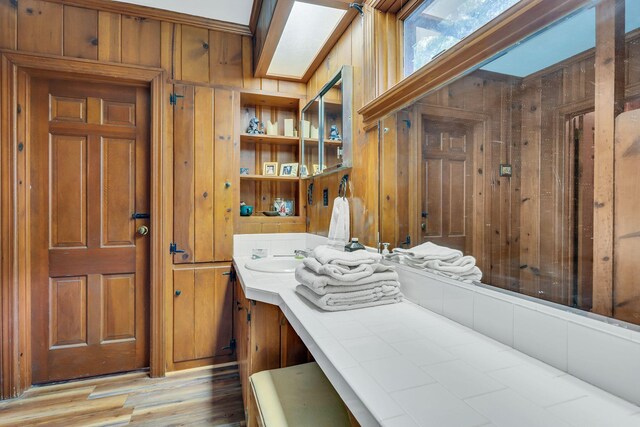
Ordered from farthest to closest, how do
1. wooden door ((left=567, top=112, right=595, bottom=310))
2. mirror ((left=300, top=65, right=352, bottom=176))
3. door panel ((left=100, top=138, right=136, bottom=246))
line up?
door panel ((left=100, top=138, right=136, bottom=246)) < mirror ((left=300, top=65, right=352, bottom=176)) < wooden door ((left=567, top=112, right=595, bottom=310))

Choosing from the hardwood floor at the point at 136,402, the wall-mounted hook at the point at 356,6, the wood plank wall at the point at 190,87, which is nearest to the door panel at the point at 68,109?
the wood plank wall at the point at 190,87

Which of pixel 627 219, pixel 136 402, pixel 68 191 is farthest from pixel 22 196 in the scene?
pixel 627 219

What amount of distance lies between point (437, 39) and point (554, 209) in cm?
94

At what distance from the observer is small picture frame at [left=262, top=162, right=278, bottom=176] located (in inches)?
102

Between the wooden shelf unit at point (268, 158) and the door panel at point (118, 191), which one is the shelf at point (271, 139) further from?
the door panel at point (118, 191)

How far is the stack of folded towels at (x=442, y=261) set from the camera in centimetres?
101

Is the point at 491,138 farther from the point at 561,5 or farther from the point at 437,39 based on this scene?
the point at 437,39

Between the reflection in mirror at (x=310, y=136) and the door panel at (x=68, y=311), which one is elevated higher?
the reflection in mirror at (x=310, y=136)

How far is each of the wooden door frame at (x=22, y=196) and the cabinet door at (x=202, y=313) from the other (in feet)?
0.39

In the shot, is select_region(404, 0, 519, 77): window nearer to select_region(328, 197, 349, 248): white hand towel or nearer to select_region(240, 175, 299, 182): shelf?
select_region(328, 197, 349, 248): white hand towel

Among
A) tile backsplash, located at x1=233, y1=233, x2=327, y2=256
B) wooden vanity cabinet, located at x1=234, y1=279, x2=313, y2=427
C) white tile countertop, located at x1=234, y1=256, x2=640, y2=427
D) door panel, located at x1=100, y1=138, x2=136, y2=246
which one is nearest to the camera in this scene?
white tile countertop, located at x1=234, y1=256, x2=640, y2=427

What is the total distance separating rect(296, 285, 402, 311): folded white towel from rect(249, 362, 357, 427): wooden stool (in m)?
0.28

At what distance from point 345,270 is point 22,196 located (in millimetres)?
2105

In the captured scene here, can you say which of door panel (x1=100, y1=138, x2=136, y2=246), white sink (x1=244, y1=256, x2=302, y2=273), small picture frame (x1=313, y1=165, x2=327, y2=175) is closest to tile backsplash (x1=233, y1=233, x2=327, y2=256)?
white sink (x1=244, y1=256, x2=302, y2=273)
